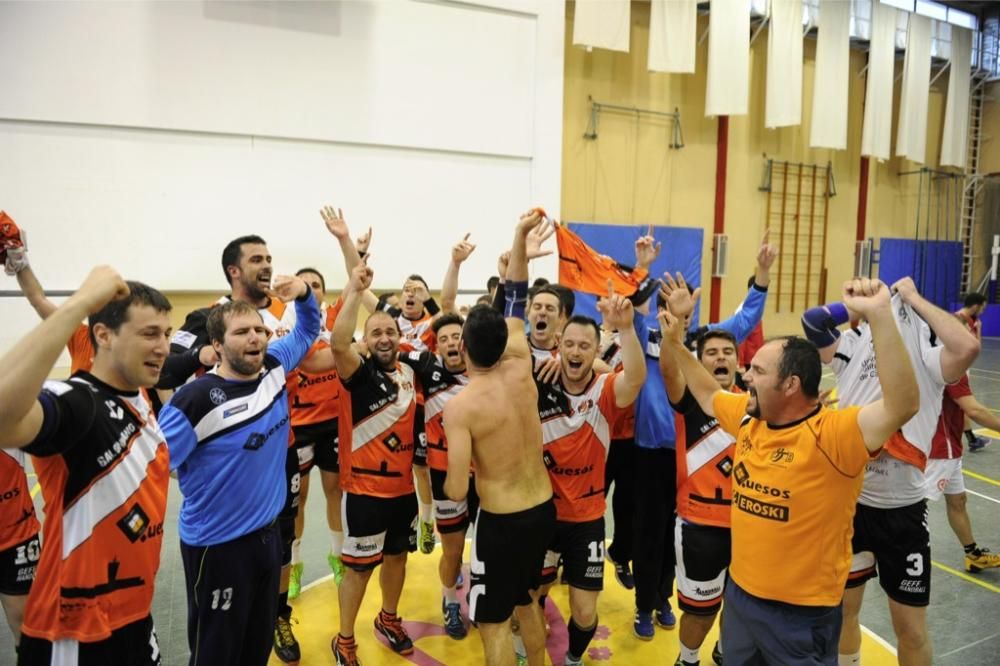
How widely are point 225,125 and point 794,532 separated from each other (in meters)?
11.4

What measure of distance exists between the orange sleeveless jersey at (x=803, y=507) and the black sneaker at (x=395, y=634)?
8.58 ft

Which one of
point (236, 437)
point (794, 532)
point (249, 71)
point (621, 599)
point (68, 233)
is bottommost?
point (621, 599)

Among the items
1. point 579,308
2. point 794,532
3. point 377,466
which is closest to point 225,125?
point 579,308

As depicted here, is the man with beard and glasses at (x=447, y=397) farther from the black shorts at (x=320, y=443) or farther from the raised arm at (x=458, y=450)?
the raised arm at (x=458, y=450)

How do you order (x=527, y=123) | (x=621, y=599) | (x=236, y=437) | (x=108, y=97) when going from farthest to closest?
(x=527, y=123), (x=108, y=97), (x=621, y=599), (x=236, y=437)

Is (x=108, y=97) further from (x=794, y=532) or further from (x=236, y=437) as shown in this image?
(x=794, y=532)

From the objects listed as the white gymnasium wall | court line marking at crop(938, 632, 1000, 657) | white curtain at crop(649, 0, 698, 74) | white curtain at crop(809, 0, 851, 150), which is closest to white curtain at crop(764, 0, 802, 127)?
white curtain at crop(809, 0, 851, 150)

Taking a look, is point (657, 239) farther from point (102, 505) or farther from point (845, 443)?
point (102, 505)

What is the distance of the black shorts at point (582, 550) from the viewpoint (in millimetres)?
4191

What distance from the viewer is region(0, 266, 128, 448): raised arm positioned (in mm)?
1893

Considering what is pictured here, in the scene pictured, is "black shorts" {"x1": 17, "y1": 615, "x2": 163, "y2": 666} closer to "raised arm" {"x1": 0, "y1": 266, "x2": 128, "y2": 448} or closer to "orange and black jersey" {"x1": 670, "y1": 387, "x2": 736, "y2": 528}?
"raised arm" {"x1": 0, "y1": 266, "x2": 128, "y2": 448}

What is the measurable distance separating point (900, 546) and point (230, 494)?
374 centimetres

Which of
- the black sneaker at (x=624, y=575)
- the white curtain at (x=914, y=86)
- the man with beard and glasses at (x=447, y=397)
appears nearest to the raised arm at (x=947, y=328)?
the man with beard and glasses at (x=447, y=397)

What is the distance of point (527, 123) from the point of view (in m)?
13.8
